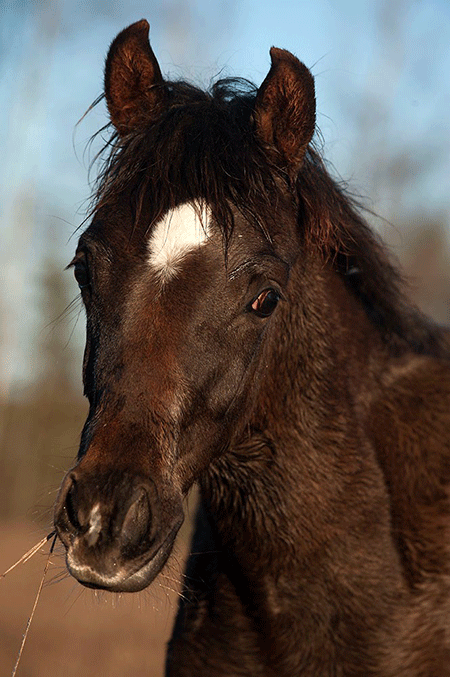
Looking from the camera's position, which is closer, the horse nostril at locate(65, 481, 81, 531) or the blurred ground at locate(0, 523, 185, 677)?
the horse nostril at locate(65, 481, 81, 531)

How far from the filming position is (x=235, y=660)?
3.17m

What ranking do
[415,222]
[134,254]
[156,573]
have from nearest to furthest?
[156,573] < [134,254] < [415,222]

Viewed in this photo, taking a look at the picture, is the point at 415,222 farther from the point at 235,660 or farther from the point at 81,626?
the point at 235,660

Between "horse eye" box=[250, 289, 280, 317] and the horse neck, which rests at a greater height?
"horse eye" box=[250, 289, 280, 317]

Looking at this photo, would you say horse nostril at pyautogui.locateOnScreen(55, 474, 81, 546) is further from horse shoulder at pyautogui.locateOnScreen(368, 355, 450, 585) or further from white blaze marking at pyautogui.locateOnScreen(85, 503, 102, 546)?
horse shoulder at pyautogui.locateOnScreen(368, 355, 450, 585)

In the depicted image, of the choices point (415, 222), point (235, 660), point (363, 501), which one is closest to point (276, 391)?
point (363, 501)

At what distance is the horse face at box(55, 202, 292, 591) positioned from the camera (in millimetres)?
2303

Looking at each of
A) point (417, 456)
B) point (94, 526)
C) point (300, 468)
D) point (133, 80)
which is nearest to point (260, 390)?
point (300, 468)

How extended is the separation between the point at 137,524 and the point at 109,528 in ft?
0.31

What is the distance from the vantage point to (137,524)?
2318mm

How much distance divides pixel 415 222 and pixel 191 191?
20.2 meters

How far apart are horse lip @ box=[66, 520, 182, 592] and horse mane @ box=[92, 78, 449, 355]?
1.14 m

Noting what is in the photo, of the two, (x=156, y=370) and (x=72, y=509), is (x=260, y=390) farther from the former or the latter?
(x=72, y=509)

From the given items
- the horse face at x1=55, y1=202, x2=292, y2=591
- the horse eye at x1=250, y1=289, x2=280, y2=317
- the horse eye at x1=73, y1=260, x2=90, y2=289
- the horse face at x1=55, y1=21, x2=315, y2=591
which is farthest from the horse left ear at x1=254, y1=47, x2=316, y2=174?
the horse eye at x1=73, y1=260, x2=90, y2=289
